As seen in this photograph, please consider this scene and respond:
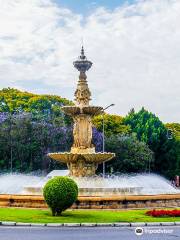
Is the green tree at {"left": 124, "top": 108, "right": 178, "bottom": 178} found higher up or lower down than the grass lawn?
higher up

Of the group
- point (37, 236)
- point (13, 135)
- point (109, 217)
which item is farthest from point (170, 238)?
point (13, 135)

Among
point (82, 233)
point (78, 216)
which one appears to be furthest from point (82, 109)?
point (82, 233)

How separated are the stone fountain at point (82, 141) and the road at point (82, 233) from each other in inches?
508

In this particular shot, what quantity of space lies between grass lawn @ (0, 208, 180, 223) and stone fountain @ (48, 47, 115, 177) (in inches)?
307

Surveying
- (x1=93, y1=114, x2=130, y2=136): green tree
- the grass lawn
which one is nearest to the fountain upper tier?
the grass lawn

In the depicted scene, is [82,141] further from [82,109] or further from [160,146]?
[160,146]

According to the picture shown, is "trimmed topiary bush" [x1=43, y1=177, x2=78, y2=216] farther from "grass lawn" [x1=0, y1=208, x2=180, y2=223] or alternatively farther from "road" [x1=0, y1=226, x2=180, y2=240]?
"road" [x1=0, y1=226, x2=180, y2=240]

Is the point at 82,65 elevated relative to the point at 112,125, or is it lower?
elevated

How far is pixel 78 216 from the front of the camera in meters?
23.1

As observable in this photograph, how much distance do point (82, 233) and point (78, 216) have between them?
4.56m

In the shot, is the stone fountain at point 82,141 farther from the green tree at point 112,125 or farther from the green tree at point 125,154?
the green tree at point 112,125

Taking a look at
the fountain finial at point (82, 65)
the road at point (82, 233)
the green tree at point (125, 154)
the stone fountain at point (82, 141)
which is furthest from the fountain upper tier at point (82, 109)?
the green tree at point (125, 154)

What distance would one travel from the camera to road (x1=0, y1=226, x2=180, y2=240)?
17375mm

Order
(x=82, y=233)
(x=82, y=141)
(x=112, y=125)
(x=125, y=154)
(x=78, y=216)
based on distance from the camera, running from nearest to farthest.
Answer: (x=82, y=233) < (x=78, y=216) < (x=82, y=141) < (x=125, y=154) < (x=112, y=125)
